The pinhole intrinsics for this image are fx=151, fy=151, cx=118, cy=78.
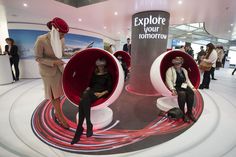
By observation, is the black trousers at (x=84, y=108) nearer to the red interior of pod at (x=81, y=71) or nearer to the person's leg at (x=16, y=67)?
the red interior of pod at (x=81, y=71)

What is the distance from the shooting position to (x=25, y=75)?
19.9 ft

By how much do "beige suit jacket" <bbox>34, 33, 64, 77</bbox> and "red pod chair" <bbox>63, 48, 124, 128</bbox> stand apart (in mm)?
255

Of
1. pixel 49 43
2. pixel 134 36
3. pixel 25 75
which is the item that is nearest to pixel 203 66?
pixel 134 36

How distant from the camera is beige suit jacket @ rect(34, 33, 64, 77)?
2076mm

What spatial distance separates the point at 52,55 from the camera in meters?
2.18

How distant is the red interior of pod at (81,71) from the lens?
93.8 inches

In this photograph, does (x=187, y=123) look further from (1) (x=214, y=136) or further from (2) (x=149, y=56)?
(2) (x=149, y=56)

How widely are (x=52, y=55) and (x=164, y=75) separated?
2.15 metres

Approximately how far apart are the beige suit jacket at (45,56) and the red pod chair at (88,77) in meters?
0.25

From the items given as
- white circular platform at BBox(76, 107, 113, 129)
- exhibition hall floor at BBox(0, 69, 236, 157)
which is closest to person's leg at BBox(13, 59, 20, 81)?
exhibition hall floor at BBox(0, 69, 236, 157)

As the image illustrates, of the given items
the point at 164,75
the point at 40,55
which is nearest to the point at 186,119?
the point at 164,75

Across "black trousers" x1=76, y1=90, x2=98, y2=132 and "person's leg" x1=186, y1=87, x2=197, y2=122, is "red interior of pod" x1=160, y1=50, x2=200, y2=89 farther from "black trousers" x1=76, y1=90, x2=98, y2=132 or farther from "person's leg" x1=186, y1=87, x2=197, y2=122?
"black trousers" x1=76, y1=90, x2=98, y2=132

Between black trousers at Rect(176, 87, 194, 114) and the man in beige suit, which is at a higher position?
the man in beige suit

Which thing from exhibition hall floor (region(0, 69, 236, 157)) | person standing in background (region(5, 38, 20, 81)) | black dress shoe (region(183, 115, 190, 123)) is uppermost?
person standing in background (region(5, 38, 20, 81))
